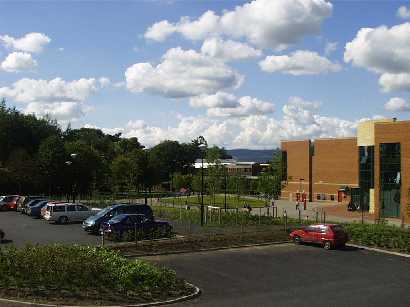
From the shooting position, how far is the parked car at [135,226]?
28.7 metres

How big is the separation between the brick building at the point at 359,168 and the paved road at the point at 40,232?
26.7m

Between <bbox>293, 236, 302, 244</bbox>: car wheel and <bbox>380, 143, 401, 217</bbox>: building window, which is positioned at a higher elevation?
<bbox>380, 143, 401, 217</bbox>: building window

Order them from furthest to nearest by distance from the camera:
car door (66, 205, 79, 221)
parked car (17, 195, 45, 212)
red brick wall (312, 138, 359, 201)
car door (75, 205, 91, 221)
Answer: red brick wall (312, 138, 359, 201)
parked car (17, 195, 45, 212)
car door (75, 205, 91, 221)
car door (66, 205, 79, 221)

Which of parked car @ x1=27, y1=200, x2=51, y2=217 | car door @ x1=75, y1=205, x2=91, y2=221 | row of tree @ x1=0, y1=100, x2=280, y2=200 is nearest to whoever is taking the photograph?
car door @ x1=75, y1=205, x2=91, y2=221

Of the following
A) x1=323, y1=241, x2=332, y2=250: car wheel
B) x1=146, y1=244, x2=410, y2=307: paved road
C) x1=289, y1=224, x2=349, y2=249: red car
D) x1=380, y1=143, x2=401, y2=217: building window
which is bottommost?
x1=146, y1=244, x2=410, y2=307: paved road

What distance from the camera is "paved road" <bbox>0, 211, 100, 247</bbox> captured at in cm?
2840

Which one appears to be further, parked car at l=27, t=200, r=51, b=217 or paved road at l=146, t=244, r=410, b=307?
parked car at l=27, t=200, r=51, b=217

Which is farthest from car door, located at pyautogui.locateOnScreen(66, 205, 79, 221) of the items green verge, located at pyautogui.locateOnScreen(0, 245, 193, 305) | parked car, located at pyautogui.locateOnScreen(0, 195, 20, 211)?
green verge, located at pyautogui.locateOnScreen(0, 245, 193, 305)

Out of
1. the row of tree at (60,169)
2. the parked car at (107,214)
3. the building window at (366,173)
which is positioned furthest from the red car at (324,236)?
the building window at (366,173)

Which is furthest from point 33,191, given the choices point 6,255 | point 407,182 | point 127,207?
point 6,255

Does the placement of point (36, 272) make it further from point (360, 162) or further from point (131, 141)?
point (131, 141)

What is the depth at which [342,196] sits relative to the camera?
249ft

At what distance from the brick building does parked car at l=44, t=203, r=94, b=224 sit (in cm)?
2552

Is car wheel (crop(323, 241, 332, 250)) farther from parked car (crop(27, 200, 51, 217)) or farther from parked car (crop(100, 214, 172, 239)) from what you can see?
parked car (crop(27, 200, 51, 217))
